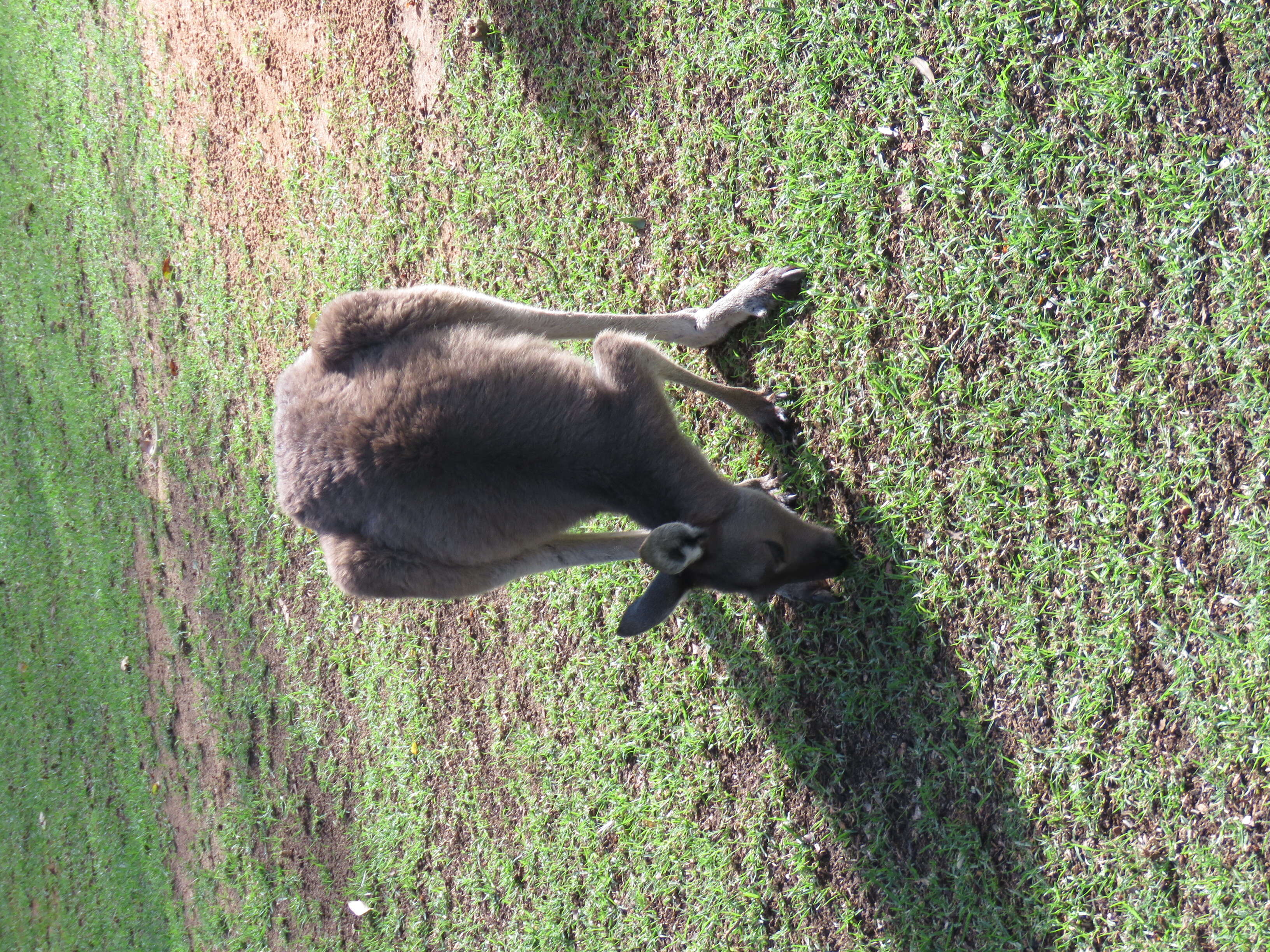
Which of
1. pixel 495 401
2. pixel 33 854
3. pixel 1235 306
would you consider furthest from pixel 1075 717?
pixel 33 854

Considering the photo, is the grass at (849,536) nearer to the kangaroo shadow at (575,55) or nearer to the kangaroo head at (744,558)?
the kangaroo shadow at (575,55)

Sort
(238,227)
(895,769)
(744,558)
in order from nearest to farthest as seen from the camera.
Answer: (744,558), (895,769), (238,227)

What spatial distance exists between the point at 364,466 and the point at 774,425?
90.6 inches

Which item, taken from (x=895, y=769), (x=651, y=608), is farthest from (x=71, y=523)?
(x=895, y=769)

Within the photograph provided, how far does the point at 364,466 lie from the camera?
4.72 metres

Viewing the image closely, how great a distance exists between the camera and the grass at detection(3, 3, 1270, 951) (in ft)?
12.9

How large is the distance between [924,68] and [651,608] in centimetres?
310

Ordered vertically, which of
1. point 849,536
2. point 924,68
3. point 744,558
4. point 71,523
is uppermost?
point 924,68

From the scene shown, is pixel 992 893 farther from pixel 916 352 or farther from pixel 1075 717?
pixel 916 352

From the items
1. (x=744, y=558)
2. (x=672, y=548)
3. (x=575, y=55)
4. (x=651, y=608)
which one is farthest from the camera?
(x=575, y=55)

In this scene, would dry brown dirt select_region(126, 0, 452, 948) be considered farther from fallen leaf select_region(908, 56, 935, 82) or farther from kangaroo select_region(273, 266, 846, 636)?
fallen leaf select_region(908, 56, 935, 82)

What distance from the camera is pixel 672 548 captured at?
13.9ft

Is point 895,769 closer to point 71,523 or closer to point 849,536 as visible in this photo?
point 849,536

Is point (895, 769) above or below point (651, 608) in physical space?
below
